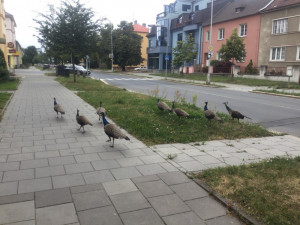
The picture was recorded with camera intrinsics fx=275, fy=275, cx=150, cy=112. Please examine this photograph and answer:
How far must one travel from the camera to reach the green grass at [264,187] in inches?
139

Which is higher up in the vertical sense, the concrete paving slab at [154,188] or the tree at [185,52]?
the tree at [185,52]

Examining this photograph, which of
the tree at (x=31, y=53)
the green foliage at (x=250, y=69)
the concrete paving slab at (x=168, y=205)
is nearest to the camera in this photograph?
the concrete paving slab at (x=168, y=205)

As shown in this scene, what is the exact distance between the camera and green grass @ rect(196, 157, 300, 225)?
3.52 metres

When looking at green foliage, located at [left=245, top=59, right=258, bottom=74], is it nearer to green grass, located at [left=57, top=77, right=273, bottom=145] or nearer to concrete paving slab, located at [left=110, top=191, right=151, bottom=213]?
green grass, located at [left=57, top=77, right=273, bottom=145]

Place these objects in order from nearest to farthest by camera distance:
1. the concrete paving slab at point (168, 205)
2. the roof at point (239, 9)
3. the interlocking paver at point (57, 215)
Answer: the interlocking paver at point (57, 215)
the concrete paving slab at point (168, 205)
the roof at point (239, 9)

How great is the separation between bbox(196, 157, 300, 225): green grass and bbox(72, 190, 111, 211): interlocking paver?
5.48 ft

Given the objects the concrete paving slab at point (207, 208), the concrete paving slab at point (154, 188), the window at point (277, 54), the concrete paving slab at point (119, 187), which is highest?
the window at point (277, 54)

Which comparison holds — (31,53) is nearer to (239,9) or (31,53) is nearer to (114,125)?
(239,9)

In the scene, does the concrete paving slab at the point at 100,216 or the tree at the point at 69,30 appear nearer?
the concrete paving slab at the point at 100,216

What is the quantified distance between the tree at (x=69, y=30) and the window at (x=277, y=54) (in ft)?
63.2

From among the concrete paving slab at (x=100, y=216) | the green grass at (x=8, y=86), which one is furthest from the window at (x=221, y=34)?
the concrete paving slab at (x=100, y=216)

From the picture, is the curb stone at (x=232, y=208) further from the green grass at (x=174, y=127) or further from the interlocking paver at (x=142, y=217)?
the green grass at (x=174, y=127)

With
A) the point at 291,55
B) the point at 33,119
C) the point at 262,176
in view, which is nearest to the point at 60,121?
the point at 33,119

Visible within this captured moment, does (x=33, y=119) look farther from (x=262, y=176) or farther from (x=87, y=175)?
(x=262, y=176)
